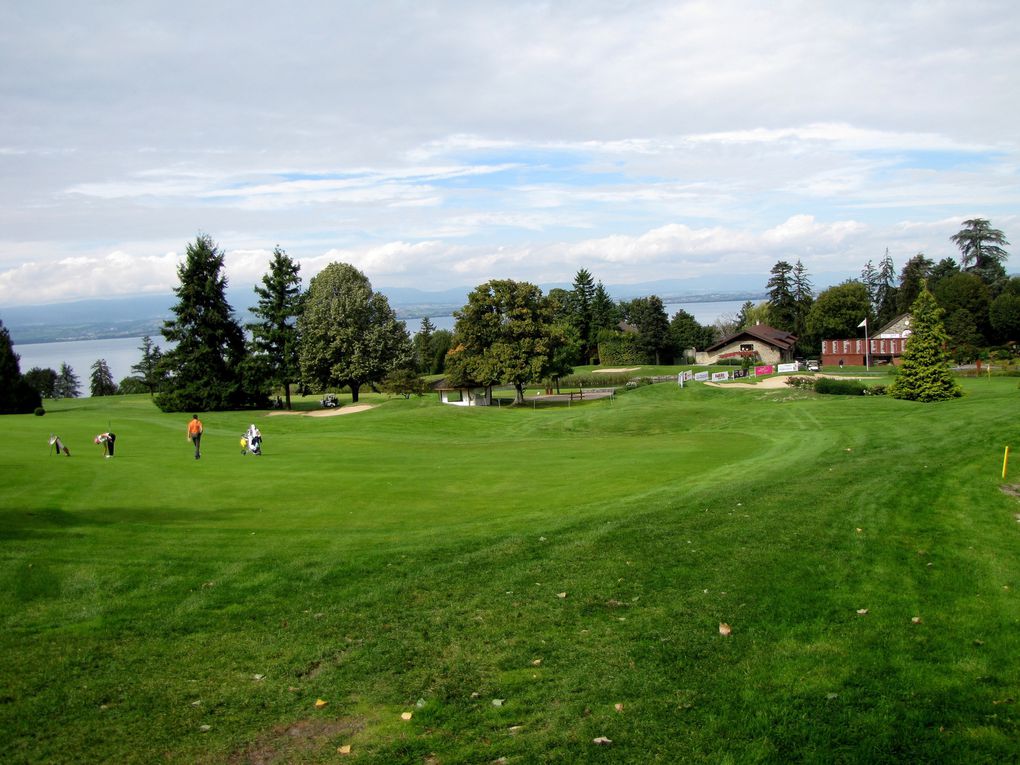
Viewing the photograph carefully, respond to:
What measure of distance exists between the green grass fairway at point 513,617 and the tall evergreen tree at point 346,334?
44.6 meters

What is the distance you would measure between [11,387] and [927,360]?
6773cm

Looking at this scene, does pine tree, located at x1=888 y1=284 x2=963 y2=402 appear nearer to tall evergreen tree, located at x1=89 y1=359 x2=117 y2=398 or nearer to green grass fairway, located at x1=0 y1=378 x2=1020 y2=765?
green grass fairway, located at x1=0 y1=378 x2=1020 y2=765

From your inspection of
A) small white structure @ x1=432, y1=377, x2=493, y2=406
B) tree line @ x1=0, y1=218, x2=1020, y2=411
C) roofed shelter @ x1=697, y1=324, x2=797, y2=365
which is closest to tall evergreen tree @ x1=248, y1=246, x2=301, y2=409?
tree line @ x1=0, y1=218, x2=1020, y2=411

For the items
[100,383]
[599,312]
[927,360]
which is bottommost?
[927,360]

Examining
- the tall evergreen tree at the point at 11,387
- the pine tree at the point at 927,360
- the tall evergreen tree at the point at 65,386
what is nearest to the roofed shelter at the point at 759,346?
the pine tree at the point at 927,360

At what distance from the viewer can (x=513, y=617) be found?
10.3m

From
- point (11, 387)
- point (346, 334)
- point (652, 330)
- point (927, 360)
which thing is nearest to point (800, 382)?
point (927, 360)

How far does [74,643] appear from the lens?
913 centimetres

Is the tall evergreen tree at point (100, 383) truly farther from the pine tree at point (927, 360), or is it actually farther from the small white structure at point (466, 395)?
the pine tree at point (927, 360)

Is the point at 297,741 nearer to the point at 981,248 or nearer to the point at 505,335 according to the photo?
the point at 505,335

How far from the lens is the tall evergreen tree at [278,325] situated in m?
65.1

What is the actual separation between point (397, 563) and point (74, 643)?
4.79 metres

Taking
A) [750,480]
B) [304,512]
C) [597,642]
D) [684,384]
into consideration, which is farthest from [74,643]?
[684,384]

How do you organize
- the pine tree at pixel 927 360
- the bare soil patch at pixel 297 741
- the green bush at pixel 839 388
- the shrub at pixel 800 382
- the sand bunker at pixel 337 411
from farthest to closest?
the sand bunker at pixel 337 411 < the shrub at pixel 800 382 < the green bush at pixel 839 388 < the pine tree at pixel 927 360 < the bare soil patch at pixel 297 741
